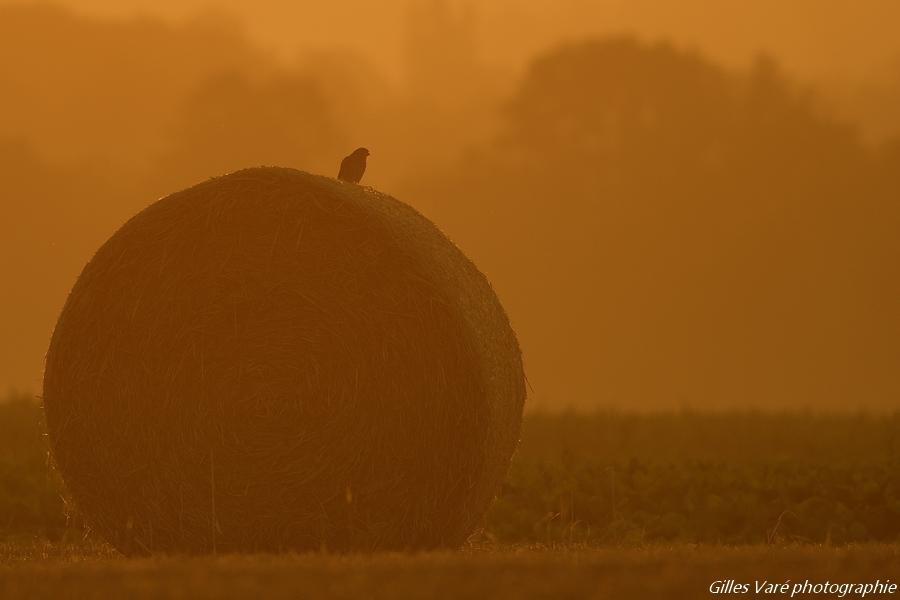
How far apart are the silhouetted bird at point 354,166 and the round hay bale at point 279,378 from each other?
140cm

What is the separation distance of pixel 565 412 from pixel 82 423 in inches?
550

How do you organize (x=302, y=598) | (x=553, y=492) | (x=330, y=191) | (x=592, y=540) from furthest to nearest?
(x=553, y=492) < (x=592, y=540) < (x=330, y=191) < (x=302, y=598)

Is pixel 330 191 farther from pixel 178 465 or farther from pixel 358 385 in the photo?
pixel 178 465

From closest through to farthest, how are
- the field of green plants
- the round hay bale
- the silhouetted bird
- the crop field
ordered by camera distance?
the crop field
the round hay bale
the silhouetted bird
the field of green plants

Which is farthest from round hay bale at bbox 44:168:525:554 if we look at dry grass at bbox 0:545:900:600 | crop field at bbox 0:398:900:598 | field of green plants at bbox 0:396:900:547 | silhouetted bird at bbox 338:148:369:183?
dry grass at bbox 0:545:900:600

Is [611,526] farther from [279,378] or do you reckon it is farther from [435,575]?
[435,575]

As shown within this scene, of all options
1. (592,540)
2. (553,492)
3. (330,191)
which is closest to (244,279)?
(330,191)

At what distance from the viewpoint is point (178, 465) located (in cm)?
1034

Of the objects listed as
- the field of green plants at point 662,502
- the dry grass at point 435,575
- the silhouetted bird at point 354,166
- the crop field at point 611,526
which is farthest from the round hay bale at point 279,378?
the dry grass at point 435,575

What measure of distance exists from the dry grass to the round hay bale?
153 centimetres

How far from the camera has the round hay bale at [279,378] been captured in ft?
33.1

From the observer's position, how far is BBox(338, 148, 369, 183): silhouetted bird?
11.9 metres

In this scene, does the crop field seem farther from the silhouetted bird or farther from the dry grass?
the silhouetted bird

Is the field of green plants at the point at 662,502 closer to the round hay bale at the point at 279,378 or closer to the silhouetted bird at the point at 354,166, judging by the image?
the round hay bale at the point at 279,378
